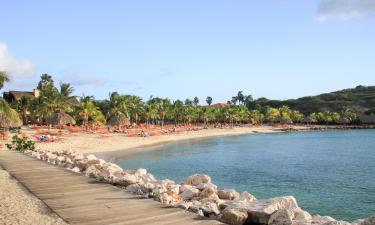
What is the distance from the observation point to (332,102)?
551ft

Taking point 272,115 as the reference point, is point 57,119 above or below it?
below

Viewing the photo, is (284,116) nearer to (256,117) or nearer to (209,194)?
(256,117)

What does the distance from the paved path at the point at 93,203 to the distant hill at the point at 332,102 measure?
15491 centimetres

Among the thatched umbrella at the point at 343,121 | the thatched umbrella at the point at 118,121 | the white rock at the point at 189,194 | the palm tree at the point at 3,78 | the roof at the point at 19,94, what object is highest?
the roof at the point at 19,94

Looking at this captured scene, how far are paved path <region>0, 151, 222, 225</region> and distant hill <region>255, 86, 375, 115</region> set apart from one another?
154914 mm

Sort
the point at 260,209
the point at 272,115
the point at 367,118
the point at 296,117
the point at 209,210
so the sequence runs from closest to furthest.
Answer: the point at 260,209 → the point at 209,210 → the point at 367,118 → the point at 272,115 → the point at 296,117

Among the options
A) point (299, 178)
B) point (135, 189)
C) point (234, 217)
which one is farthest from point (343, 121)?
point (234, 217)

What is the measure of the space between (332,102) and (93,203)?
169322 millimetres

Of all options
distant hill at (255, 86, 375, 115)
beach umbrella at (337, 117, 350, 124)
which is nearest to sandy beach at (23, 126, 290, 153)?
beach umbrella at (337, 117, 350, 124)

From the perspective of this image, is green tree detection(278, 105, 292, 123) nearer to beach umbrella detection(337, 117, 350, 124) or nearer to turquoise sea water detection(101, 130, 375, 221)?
beach umbrella detection(337, 117, 350, 124)

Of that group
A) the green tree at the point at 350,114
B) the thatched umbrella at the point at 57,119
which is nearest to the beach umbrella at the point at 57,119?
the thatched umbrella at the point at 57,119

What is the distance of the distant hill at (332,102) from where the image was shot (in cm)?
16075

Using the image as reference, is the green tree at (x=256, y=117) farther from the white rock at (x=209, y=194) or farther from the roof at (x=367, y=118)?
the white rock at (x=209, y=194)

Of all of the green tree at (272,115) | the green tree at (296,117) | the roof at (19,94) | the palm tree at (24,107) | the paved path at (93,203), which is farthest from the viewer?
the green tree at (296,117)
